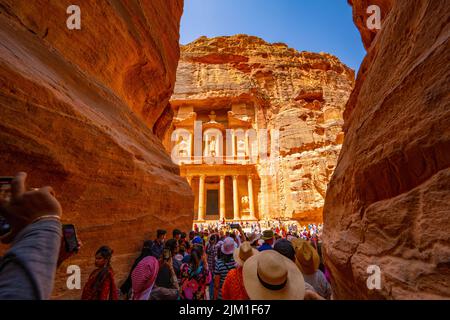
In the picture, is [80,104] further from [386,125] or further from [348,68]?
[348,68]

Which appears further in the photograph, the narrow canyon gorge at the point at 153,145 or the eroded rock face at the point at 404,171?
the narrow canyon gorge at the point at 153,145

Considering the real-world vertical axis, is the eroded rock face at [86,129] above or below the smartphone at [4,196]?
above

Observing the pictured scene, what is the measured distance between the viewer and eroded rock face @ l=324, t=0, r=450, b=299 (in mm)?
1614

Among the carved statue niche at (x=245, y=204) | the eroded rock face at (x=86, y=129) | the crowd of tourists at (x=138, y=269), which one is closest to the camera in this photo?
the crowd of tourists at (x=138, y=269)

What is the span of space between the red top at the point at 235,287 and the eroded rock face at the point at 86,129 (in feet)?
6.55

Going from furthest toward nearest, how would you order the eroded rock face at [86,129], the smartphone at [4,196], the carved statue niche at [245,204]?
1. the carved statue niche at [245,204]
2. the eroded rock face at [86,129]
3. the smartphone at [4,196]

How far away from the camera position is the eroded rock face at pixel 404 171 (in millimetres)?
1614

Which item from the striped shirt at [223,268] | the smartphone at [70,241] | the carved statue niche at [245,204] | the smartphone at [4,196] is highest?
the carved statue niche at [245,204]

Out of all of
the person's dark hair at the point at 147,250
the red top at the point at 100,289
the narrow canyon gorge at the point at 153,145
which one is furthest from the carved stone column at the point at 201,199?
the red top at the point at 100,289

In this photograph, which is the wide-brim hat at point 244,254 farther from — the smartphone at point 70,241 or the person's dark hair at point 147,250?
the smartphone at point 70,241

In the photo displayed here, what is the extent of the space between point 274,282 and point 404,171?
159cm

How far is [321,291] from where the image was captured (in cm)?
287

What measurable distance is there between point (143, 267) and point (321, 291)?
2311mm

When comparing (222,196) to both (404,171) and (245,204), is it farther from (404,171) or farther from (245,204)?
(404,171)
